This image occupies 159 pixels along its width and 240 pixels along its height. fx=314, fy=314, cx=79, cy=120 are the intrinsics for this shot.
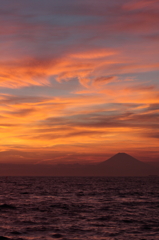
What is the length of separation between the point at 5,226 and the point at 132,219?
18.1 meters

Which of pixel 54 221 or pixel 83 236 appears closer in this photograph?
pixel 83 236

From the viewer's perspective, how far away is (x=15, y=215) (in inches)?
1893

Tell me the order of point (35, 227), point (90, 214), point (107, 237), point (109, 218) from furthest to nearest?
point (90, 214)
point (109, 218)
point (35, 227)
point (107, 237)

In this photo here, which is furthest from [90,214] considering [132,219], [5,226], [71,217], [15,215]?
[5,226]

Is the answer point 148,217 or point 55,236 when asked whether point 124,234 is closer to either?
point 55,236

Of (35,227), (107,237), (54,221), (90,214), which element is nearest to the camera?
(107,237)

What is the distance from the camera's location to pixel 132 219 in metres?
45.2

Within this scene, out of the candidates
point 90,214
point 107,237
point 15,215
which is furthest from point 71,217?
point 107,237

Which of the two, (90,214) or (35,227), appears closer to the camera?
(35,227)

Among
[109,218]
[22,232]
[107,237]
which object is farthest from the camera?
[109,218]

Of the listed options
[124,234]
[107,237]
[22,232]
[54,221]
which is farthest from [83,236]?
[54,221]

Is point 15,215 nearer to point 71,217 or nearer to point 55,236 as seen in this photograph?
point 71,217

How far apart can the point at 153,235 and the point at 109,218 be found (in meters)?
12.4

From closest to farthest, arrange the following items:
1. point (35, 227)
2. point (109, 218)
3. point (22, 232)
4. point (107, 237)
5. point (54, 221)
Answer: point (107, 237) < point (22, 232) < point (35, 227) < point (54, 221) < point (109, 218)
